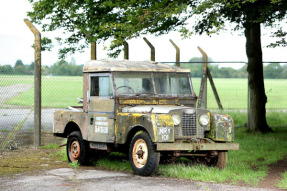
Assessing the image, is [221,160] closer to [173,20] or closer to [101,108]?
[101,108]

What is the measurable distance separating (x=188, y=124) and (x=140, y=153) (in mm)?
1052

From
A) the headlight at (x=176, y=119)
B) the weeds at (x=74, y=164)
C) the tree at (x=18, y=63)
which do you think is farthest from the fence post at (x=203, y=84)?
the headlight at (x=176, y=119)

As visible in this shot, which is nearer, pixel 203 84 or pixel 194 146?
pixel 194 146

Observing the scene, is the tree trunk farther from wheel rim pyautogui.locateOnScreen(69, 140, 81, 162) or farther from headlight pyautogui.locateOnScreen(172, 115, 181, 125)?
headlight pyautogui.locateOnScreen(172, 115, 181, 125)

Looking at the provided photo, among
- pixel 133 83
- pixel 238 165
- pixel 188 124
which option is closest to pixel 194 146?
pixel 188 124

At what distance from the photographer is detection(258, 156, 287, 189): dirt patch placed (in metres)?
8.16

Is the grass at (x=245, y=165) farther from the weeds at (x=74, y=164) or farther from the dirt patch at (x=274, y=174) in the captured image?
the weeds at (x=74, y=164)

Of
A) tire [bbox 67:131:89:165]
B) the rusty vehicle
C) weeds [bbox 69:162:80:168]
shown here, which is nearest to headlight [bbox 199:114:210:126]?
the rusty vehicle

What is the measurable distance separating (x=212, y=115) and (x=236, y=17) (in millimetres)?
6428

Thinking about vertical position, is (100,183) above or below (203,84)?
below

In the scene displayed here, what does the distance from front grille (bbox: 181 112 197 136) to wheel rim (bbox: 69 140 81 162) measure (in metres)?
2.47

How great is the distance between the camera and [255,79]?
16.3 meters

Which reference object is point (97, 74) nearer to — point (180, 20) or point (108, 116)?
point (108, 116)

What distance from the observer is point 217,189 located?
7559mm
